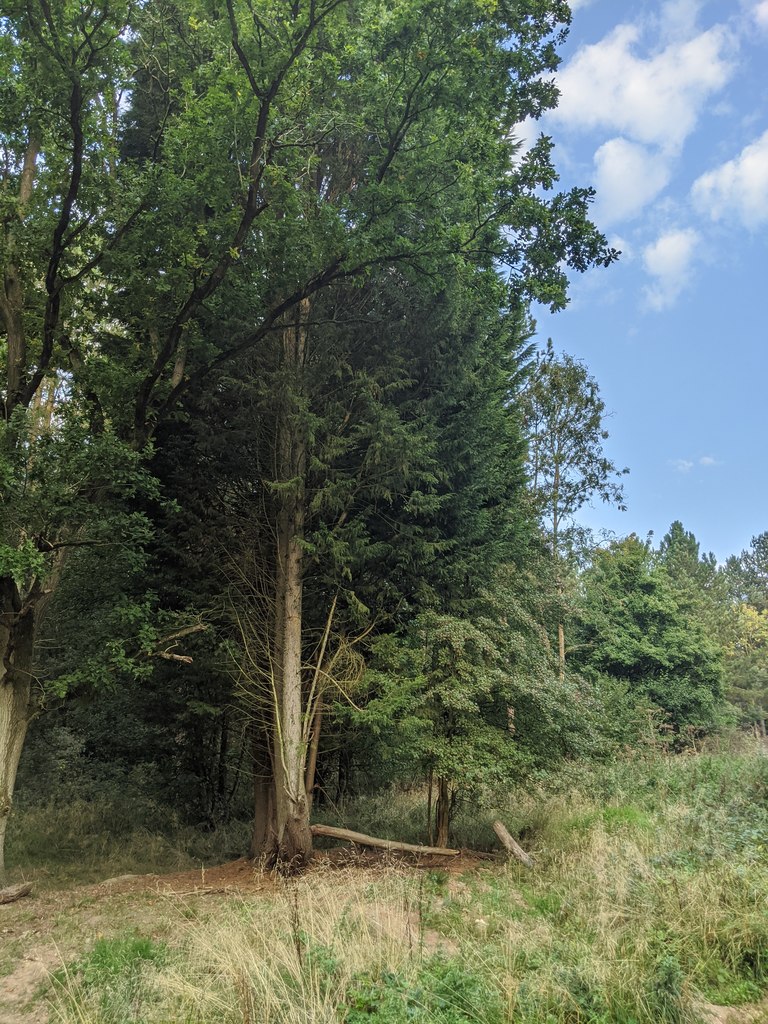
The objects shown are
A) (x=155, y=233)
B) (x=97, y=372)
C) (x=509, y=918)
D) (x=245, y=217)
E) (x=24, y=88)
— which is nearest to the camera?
(x=509, y=918)

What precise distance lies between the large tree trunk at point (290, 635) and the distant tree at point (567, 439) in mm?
12137

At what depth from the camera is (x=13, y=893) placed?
7020 mm

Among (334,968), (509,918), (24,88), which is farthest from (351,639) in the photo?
(24,88)

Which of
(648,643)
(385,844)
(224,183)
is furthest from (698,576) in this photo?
(224,183)

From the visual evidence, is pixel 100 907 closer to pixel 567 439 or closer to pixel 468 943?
pixel 468 943

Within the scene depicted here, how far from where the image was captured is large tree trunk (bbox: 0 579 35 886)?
781 centimetres

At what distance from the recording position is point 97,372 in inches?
329

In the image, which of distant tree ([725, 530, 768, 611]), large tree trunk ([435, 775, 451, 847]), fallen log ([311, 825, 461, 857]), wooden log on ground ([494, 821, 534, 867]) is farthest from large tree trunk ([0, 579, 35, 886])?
distant tree ([725, 530, 768, 611])

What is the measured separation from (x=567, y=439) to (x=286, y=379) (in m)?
13.4

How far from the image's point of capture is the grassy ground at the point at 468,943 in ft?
11.1

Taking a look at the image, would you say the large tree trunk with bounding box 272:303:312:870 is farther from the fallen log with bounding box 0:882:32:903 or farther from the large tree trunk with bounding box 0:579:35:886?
the large tree trunk with bounding box 0:579:35:886

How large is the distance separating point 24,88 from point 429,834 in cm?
1111

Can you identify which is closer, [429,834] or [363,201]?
[363,201]

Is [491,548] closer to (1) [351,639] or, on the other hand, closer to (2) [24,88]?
(1) [351,639]
